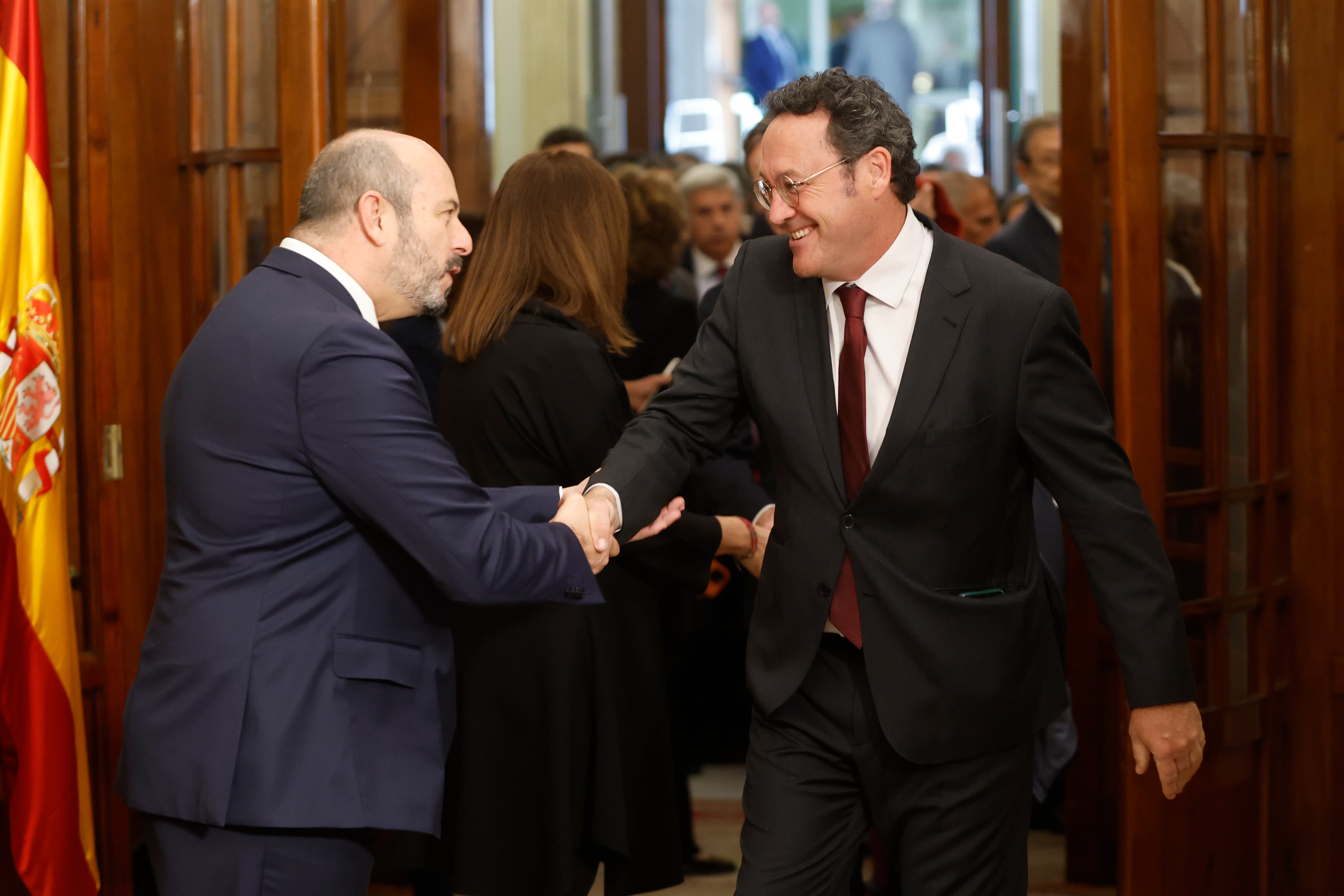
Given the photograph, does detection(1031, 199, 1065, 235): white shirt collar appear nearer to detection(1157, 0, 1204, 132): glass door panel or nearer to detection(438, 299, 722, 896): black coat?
detection(1157, 0, 1204, 132): glass door panel

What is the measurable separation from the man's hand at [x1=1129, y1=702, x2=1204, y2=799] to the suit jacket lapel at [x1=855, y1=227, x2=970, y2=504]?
544 millimetres

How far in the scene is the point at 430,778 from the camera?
6.49 ft

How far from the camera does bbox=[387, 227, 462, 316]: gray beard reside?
2.07 metres

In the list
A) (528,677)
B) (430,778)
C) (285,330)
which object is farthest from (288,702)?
(528,677)

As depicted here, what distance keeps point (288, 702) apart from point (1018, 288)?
1.21m

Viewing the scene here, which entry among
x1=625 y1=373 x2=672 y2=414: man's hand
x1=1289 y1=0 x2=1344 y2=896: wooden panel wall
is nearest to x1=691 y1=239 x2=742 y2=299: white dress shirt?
x1=625 y1=373 x2=672 y2=414: man's hand

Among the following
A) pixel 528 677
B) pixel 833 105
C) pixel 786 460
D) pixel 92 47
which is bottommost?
pixel 528 677

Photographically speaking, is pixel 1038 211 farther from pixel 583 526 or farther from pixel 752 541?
pixel 583 526

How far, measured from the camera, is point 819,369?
86.0 inches

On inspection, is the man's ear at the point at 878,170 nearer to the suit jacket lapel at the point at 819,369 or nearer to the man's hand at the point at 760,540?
the suit jacket lapel at the point at 819,369

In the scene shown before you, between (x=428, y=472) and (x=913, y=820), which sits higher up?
(x=428, y=472)

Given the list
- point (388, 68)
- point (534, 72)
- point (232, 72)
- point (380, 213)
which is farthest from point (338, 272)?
point (534, 72)

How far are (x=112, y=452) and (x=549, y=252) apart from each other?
1056mm

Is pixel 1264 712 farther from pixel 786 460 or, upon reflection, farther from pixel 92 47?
pixel 92 47
